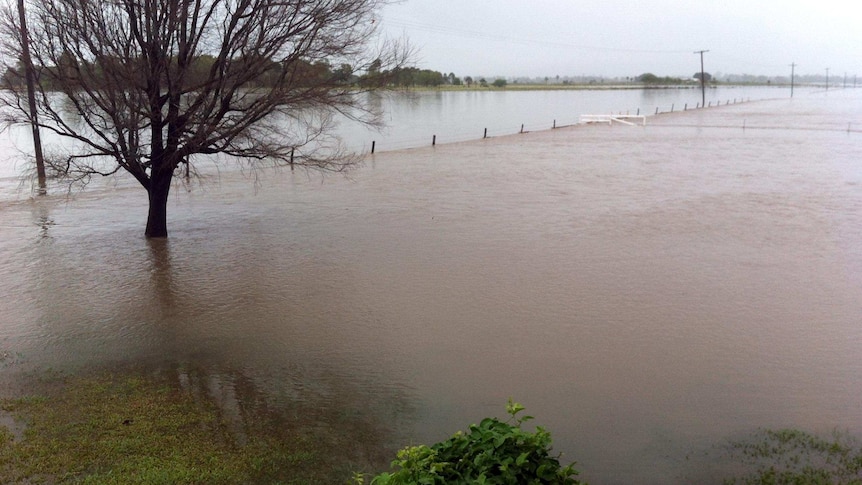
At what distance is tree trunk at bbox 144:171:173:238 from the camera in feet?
49.5

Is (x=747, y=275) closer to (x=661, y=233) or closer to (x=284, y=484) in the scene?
(x=661, y=233)

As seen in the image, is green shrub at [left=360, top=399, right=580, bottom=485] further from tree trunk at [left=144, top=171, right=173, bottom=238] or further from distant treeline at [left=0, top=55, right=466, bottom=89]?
tree trunk at [left=144, top=171, right=173, bottom=238]

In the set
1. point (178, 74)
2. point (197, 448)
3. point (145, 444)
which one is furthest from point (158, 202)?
point (197, 448)

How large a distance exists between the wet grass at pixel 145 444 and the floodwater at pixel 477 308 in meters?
0.46

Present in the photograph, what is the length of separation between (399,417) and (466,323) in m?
3.23

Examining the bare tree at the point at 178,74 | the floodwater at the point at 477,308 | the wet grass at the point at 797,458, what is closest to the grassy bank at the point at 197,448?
the wet grass at the point at 797,458

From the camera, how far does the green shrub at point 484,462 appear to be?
360 centimetres

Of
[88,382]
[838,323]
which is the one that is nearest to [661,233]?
[838,323]

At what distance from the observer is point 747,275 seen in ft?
41.8

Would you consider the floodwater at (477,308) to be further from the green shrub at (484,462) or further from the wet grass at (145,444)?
the green shrub at (484,462)

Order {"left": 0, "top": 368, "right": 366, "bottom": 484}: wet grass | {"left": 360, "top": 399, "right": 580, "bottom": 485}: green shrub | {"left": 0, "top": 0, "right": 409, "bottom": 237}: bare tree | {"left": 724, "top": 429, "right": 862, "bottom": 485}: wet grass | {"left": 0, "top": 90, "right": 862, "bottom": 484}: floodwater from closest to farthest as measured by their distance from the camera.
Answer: {"left": 360, "top": 399, "right": 580, "bottom": 485}: green shrub
{"left": 0, "top": 368, "right": 366, "bottom": 484}: wet grass
{"left": 724, "top": 429, "right": 862, "bottom": 485}: wet grass
{"left": 0, "top": 90, "right": 862, "bottom": 484}: floodwater
{"left": 0, "top": 0, "right": 409, "bottom": 237}: bare tree

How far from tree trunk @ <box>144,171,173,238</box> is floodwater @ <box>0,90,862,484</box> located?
51 centimetres

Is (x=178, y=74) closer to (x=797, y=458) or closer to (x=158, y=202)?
(x=158, y=202)

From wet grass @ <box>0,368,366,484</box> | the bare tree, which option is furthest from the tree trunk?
wet grass @ <box>0,368,366,484</box>
